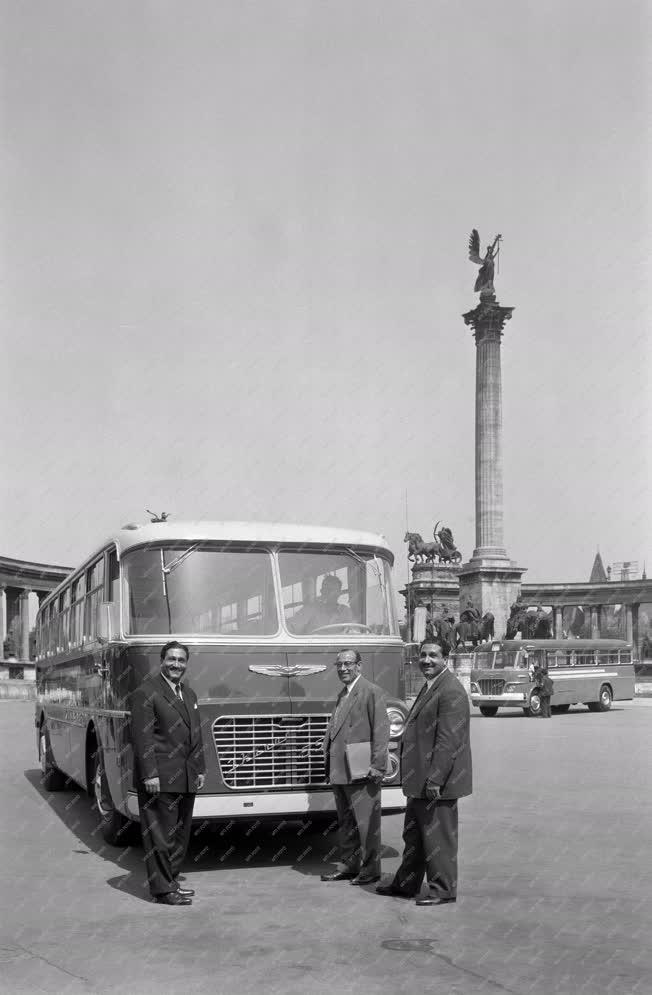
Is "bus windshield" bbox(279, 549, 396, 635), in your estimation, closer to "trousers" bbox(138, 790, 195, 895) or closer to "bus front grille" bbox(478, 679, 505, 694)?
"trousers" bbox(138, 790, 195, 895)

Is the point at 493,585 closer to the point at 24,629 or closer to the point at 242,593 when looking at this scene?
the point at 24,629

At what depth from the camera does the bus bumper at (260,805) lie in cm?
799

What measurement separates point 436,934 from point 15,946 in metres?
2.20

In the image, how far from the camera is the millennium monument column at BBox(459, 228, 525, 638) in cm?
4812

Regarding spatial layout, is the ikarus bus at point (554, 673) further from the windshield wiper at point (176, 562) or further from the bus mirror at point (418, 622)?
the bus mirror at point (418, 622)

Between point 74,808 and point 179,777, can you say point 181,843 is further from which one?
point 74,808

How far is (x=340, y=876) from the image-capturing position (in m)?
7.74

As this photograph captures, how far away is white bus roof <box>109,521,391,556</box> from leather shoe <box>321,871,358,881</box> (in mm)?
2520

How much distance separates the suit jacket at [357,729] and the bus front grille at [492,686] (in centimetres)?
2496

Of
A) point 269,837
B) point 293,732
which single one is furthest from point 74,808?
point 293,732

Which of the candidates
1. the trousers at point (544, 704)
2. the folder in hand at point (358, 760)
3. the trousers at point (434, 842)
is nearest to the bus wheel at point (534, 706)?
the trousers at point (544, 704)

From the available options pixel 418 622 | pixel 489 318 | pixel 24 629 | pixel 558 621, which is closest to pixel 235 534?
pixel 489 318

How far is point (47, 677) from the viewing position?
47.1 feet

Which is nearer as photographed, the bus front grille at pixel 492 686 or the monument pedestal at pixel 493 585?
the bus front grille at pixel 492 686
